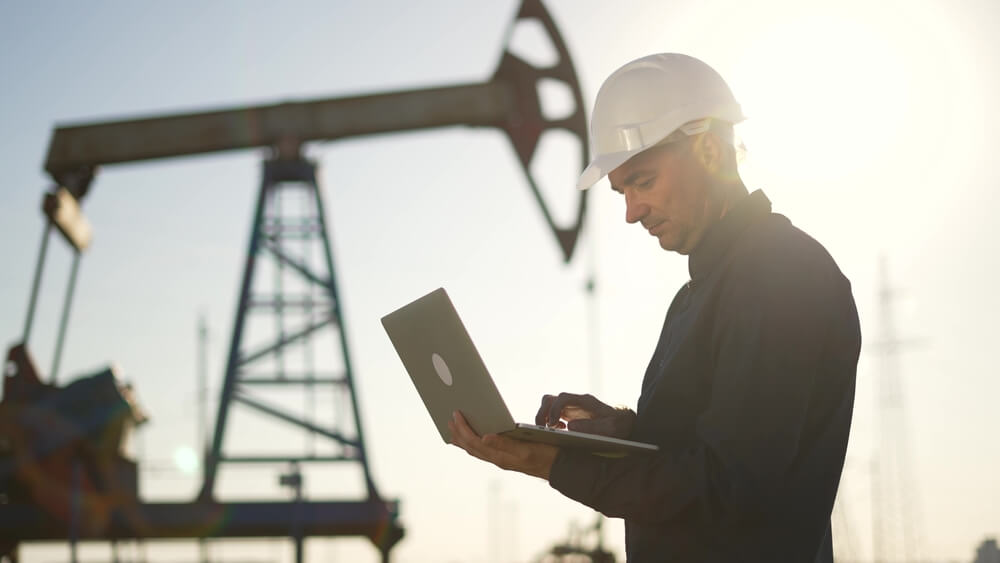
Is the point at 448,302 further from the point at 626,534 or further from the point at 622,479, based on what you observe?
the point at 626,534

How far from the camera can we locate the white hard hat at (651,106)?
3246mm

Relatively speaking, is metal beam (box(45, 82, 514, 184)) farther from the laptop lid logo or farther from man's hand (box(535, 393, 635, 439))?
the laptop lid logo

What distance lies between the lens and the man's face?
3184mm

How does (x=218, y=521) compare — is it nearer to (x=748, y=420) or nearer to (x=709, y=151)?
(x=709, y=151)

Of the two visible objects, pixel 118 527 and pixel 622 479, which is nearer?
pixel 622 479

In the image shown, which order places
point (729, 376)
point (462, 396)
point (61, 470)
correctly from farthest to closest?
point (61, 470)
point (462, 396)
point (729, 376)

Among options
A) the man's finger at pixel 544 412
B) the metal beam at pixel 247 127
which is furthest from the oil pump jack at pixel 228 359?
the man's finger at pixel 544 412

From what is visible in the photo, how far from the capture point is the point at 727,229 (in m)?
3.13

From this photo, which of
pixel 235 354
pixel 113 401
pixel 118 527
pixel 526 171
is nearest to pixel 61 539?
pixel 118 527

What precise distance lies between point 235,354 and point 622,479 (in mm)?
16861

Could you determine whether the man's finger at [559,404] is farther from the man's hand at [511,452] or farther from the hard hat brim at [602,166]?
the hard hat brim at [602,166]

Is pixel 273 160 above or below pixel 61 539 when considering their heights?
above

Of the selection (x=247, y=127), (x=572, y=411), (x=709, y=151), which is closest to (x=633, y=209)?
(x=709, y=151)

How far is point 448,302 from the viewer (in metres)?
3.00
